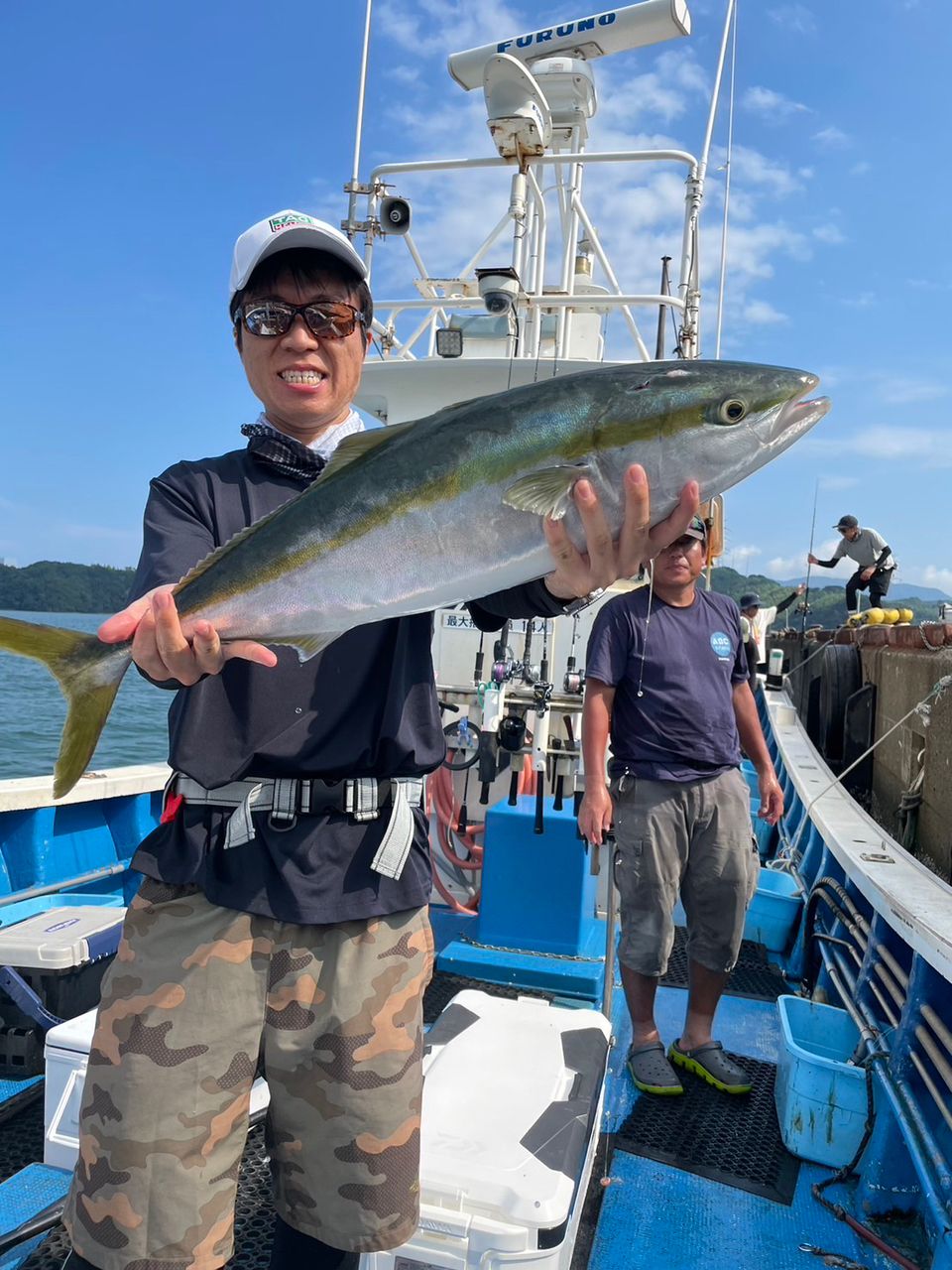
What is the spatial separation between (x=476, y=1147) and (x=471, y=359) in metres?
6.44

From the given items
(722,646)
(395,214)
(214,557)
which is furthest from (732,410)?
(395,214)

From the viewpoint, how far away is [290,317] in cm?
199

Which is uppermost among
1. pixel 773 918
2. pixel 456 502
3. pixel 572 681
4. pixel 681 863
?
Result: pixel 456 502

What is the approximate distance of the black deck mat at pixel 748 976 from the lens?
4.93 m

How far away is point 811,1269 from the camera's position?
2.80m

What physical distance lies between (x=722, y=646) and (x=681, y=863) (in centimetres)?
106

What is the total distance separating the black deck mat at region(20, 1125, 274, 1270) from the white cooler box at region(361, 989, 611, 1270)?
27.0 inches

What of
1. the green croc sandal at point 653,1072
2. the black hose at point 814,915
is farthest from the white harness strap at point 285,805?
the black hose at point 814,915

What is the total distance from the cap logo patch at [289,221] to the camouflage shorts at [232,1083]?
1559 millimetres

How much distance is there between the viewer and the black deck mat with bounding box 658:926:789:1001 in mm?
4934

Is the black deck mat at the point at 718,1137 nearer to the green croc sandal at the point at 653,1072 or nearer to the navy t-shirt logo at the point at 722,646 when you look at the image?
the green croc sandal at the point at 653,1072

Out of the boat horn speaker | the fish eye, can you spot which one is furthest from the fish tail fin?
the boat horn speaker

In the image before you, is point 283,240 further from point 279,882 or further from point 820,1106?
point 820,1106

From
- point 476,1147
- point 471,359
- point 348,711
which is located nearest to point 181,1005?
point 348,711
